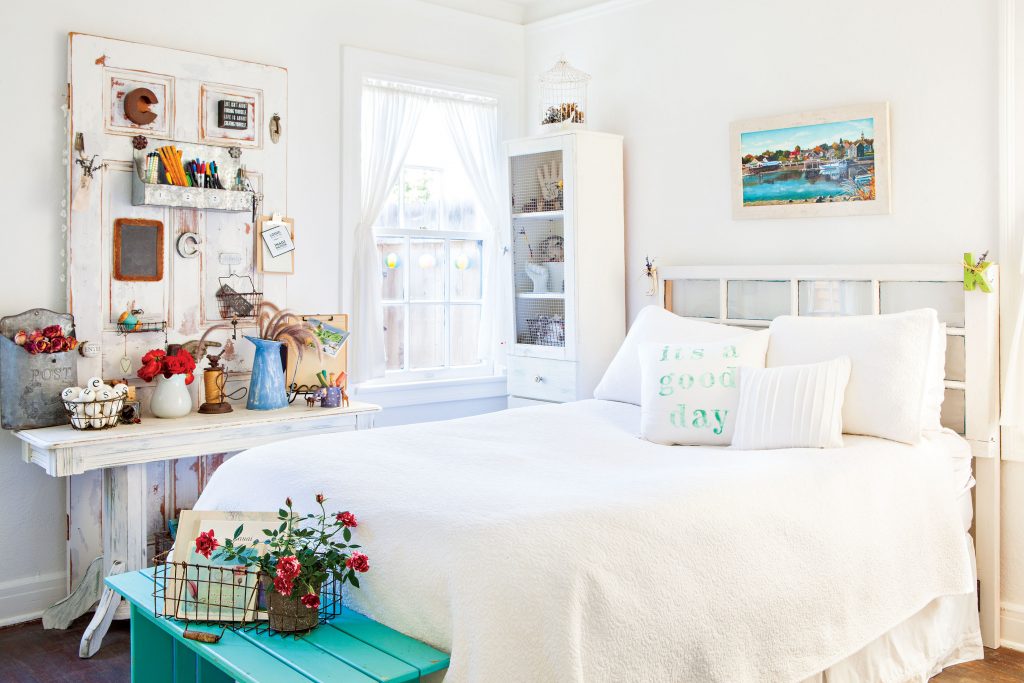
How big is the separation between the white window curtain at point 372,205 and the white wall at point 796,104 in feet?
2.99

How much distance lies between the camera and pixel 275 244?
403 centimetres

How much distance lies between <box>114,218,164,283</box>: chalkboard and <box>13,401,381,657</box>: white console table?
1.94 ft

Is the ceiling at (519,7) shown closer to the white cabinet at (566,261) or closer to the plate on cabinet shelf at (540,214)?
the white cabinet at (566,261)

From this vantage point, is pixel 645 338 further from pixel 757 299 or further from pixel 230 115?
pixel 230 115

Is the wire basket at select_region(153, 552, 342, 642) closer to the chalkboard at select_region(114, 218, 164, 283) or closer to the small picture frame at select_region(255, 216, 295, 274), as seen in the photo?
the chalkboard at select_region(114, 218, 164, 283)

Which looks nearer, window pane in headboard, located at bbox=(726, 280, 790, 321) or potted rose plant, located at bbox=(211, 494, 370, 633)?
potted rose plant, located at bbox=(211, 494, 370, 633)

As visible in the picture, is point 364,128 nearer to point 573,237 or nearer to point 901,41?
point 573,237

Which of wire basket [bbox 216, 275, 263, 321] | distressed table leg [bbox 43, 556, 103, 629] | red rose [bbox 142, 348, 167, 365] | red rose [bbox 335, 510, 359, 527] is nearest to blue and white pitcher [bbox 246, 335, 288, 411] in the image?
wire basket [bbox 216, 275, 263, 321]

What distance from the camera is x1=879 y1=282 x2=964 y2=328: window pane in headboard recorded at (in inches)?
129

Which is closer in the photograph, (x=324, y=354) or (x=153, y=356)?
(x=153, y=356)

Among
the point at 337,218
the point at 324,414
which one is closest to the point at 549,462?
the point at 324,414

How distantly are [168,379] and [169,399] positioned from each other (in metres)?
0.08

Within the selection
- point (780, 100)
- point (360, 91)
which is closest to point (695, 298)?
point (780, 100)

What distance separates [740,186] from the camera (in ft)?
13.1
